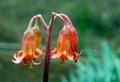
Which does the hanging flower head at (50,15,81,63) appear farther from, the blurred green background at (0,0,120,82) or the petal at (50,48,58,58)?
the blurred green background at (0,0,120,82)


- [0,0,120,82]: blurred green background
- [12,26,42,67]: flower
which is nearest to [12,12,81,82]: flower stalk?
[12,26,42,67]: flower

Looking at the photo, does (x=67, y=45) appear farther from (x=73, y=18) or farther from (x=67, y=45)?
(x=73, y=18)

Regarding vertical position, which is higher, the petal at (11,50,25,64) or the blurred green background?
the blurred green background

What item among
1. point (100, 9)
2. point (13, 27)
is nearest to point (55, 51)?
point (13, 27)

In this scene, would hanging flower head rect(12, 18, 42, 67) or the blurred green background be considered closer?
hanging flower head rect(12, 18, 42, 67)

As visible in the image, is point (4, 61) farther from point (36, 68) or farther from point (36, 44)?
point (36, 44)

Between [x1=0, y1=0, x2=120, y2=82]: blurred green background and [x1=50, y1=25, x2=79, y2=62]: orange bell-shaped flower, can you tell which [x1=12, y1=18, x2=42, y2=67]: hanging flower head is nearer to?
[x1=50, y1=25, x2=79, y2=62]: orange bell-shaped flower

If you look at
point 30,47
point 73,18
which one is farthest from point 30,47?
point 73,18
